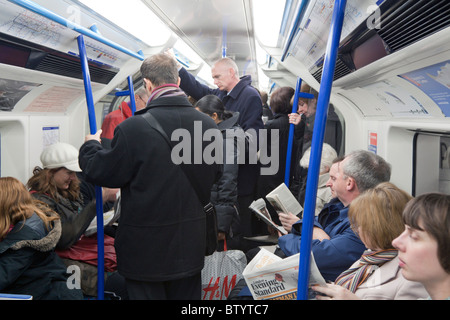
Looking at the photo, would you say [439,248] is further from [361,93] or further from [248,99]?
[248,99]

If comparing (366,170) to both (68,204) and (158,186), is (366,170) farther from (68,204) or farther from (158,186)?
(68,204)

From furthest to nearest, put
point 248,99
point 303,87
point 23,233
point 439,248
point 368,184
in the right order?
point 303,87 → point 248,99 → point 368,184 → point 23,233 → point 439,248

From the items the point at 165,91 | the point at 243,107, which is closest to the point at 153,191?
the point at 165,91

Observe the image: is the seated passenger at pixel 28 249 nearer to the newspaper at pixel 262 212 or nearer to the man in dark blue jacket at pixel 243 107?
the newspaper at pixel 262 212

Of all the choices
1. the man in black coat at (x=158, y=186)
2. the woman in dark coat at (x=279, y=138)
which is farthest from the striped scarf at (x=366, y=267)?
the woman in dark coat at (x=279, y=138)

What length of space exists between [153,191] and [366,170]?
1.20m

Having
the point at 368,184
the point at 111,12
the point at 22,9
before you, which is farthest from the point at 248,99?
the point at 22,9

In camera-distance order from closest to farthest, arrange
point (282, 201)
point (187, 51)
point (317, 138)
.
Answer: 1. point (317, 138)
2. point (282, 201)
3. point (187, 51)

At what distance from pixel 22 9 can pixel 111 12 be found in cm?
100

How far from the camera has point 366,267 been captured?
1689mm

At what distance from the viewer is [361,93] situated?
3.08 metres

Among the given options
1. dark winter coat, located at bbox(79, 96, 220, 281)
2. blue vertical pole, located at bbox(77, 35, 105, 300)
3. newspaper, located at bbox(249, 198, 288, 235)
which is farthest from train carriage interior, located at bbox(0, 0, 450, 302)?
newspaper, located at bbox(249, 198, 288, 235)

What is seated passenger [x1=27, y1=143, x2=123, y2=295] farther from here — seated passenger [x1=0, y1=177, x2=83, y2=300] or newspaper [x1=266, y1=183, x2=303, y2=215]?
newspaper [x1=266, y1=183, x2=303, y2=215]
